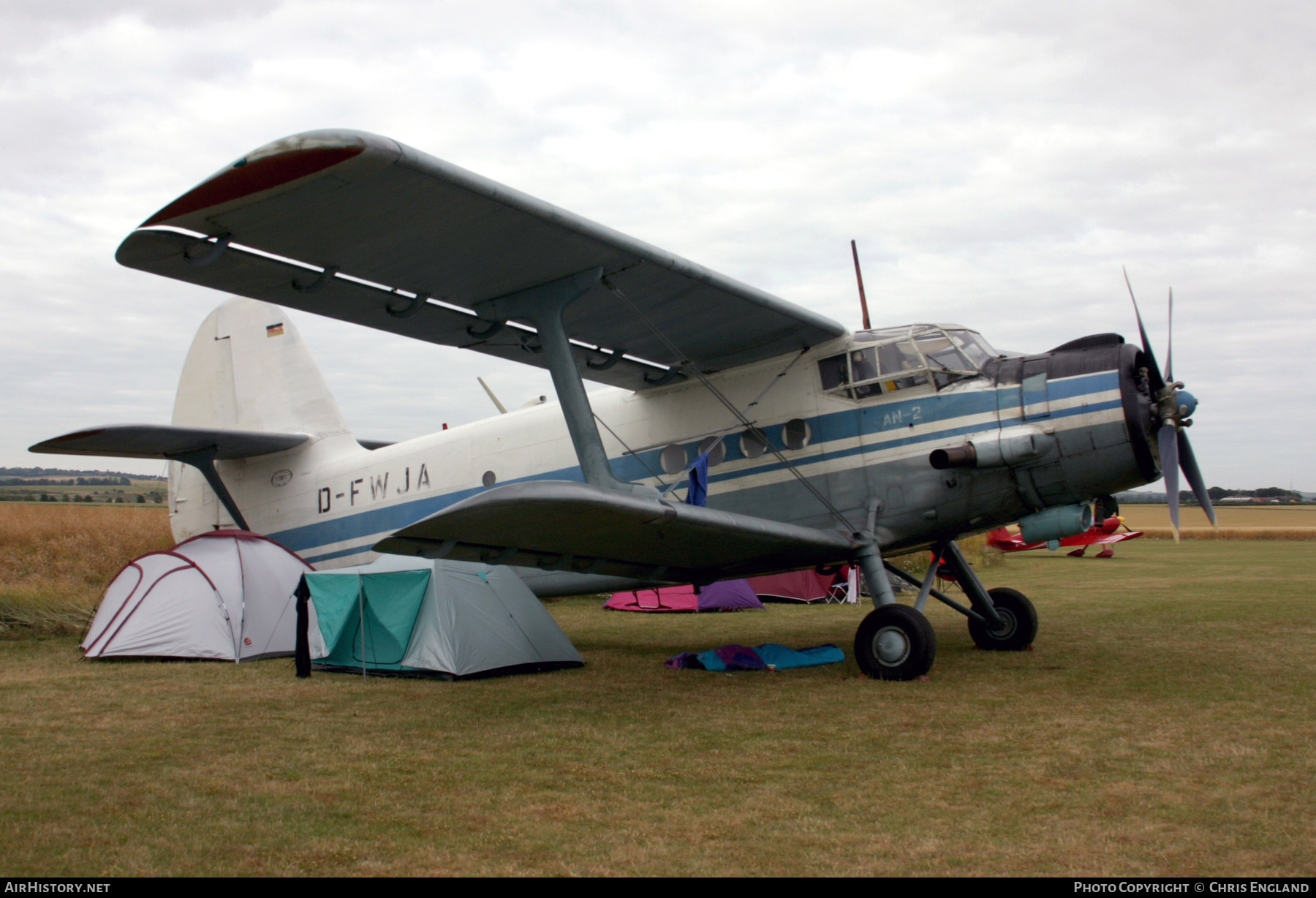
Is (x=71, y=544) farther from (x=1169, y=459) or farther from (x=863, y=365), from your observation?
(x=1169, y=459)

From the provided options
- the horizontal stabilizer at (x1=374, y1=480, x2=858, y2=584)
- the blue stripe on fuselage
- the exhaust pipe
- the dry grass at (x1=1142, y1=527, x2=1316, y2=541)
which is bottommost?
the dry grass at (x1=1142, y1=527, x2=1316, y2=541)

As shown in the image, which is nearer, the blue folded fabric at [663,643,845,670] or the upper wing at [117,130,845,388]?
the upper wing at [117,130,845,388]

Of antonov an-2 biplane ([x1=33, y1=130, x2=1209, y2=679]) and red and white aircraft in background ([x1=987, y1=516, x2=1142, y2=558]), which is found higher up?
antonov an-2 biplane ([x1=33, y1=130, x2=1209, y2=679])

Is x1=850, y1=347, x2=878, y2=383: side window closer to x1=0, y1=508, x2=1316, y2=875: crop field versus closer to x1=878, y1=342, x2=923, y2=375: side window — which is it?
x1=878, y1=342, x2=923, y2=375: side window

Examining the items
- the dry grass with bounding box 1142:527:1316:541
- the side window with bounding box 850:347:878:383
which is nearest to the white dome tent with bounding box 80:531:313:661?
the side window with bounding box 850:347:878:383

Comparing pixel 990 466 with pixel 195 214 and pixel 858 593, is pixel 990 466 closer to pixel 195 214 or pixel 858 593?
pixel 195 214

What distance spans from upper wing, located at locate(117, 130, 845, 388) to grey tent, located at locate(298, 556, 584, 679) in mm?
2632

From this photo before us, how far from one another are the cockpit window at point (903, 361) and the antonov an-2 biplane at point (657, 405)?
2cm

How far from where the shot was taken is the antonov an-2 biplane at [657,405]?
266 inches

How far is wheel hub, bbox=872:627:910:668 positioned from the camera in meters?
8.16

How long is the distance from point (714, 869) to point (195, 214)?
562 centimetres
